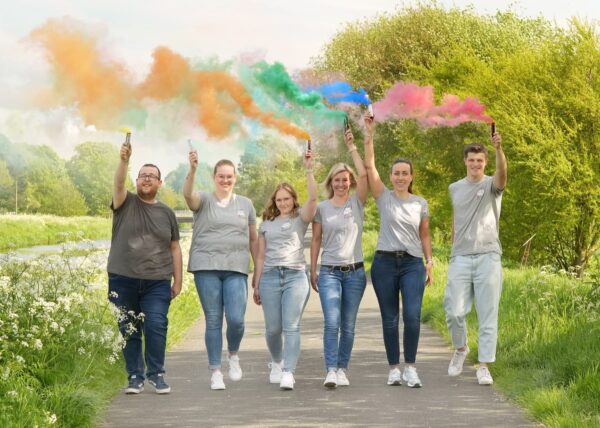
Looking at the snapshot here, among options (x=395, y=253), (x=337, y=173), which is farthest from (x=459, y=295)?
(x=337, y=173)

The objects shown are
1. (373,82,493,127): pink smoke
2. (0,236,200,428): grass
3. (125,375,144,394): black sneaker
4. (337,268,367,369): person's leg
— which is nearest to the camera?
(0,236,200,428): grass

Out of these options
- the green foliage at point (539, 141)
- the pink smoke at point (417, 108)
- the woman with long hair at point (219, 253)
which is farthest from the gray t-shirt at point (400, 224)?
the green foliage at point (539, 141)

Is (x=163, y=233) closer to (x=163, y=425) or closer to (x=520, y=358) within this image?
(x=163, y=425)

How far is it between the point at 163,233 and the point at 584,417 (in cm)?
365

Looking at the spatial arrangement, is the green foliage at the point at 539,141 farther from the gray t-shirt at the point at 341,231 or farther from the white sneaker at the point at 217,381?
the white sneaker at the point at 217,381

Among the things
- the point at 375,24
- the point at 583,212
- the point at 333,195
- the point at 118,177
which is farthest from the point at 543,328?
the point at 375,24

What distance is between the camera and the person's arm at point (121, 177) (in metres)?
8.08

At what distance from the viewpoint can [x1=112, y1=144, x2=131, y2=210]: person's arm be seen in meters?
8.08

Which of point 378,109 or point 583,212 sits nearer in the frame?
point 378,109

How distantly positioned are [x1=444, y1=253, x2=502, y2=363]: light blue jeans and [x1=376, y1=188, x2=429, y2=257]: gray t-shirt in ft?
1.80

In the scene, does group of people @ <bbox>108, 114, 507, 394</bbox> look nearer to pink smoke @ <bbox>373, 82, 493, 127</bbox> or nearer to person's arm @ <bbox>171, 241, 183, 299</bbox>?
person's arm @ <bbox>171, 241, 183, 299</bbox>

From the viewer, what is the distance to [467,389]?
27.3ft

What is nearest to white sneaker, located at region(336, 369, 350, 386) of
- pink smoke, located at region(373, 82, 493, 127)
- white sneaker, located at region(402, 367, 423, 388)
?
white sneaker, located at region(402, 367, 423, 388)

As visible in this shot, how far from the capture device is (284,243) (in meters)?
8.70
